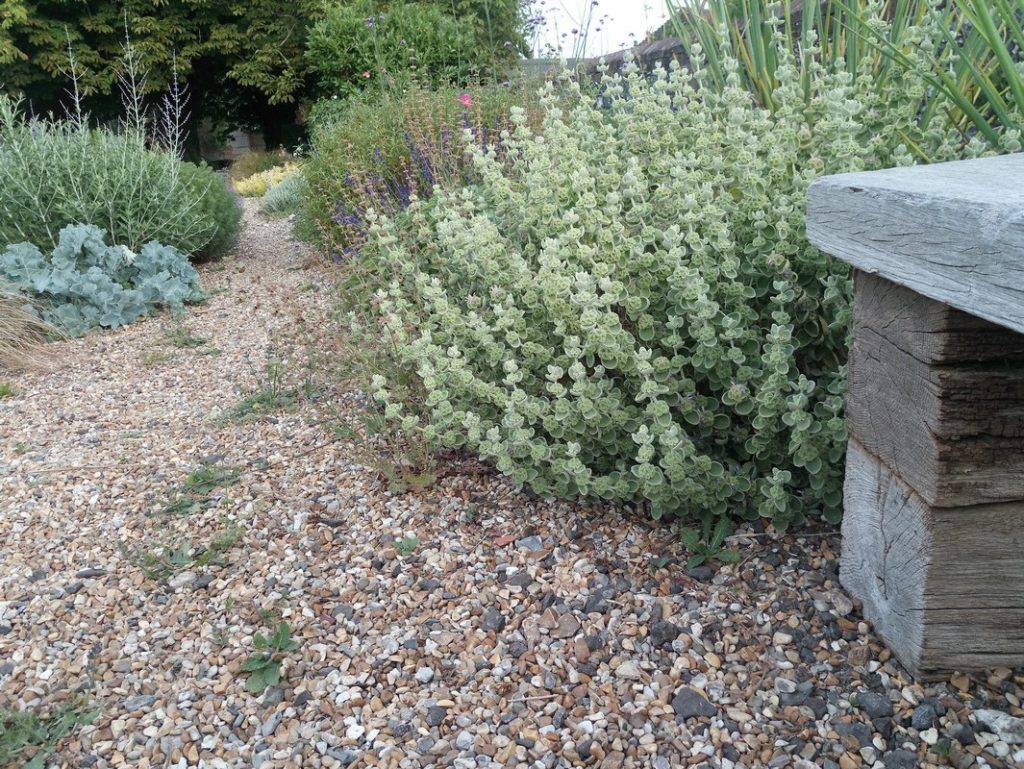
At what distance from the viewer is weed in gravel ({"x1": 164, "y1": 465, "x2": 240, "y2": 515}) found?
2.88 metres

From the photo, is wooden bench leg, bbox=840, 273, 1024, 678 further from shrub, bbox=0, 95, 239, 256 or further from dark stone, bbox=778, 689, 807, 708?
shrub, bbox=0, 95, 239, 256

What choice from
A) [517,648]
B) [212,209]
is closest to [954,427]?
[517,648]

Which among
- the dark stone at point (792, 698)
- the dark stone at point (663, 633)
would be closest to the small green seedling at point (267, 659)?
the dark stone at point (663, 633)

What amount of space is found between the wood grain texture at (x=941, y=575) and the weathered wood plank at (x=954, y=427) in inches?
1.8

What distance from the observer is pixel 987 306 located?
1071 millimetres

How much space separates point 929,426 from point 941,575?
308 mm

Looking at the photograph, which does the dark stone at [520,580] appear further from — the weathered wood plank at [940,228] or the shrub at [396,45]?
the shrub at [396,45]

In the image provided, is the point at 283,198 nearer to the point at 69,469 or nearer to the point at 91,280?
the point at 91,280

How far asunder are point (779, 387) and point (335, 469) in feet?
5.53

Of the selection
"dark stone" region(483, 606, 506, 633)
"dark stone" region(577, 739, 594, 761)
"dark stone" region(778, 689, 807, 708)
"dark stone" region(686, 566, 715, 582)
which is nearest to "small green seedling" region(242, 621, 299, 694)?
"dark stone" region(483, 606, 506, 633)

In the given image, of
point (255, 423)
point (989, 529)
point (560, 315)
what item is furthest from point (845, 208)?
point (255, 423)

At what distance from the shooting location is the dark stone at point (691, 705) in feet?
5.67

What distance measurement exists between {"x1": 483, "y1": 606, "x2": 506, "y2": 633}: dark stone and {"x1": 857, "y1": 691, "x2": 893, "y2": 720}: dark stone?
2.73 ft

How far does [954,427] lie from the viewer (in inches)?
57.2
